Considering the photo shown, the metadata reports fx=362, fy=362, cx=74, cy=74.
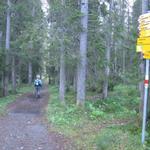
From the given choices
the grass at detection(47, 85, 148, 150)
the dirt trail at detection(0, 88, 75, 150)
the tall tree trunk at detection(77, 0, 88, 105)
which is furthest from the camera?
the tall tree trunk at detection(77, 0, 88, 105)

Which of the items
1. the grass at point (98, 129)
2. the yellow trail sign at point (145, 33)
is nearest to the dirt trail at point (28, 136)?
the grass at point (98, 129)

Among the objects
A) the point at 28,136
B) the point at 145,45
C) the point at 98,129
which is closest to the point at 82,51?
the point at 98,129

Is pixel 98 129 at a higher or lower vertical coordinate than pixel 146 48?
lower

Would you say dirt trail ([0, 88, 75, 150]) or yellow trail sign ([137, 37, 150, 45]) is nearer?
yellow trail sign ([137, 37, 150, 45])

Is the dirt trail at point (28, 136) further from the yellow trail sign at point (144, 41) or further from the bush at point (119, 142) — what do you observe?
the yellow trail sign at point (144, 41)

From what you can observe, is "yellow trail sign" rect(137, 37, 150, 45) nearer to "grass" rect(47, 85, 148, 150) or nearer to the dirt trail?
"grass" rect(47, 85, 148, 150)

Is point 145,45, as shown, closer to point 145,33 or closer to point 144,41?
point 144,41

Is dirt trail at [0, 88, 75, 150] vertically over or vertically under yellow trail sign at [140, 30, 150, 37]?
under

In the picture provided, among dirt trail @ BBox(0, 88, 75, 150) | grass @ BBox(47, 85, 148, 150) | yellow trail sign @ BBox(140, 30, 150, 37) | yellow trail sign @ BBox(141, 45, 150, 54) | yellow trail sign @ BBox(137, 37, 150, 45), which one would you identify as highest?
yellow trail sign @ BBox(140, 30, 150, 37)

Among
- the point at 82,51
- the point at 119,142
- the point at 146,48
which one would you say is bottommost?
the point at 119,142

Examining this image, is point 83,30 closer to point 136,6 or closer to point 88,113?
point 88,113

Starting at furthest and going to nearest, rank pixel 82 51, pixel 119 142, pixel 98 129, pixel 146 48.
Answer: pixel 82 51
pixel 98 129
pixel 119 142
pixel 146 48

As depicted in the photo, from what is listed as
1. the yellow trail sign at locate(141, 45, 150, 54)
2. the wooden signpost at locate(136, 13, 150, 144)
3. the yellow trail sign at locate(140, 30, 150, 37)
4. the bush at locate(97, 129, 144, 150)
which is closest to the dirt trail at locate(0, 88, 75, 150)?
the bush at locate(97, 129, 144, 150)

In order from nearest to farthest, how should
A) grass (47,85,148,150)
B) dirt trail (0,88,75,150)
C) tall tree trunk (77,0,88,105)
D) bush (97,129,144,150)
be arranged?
bush (97,129,144,150)
grass (47,85,148,150)
dirt trail (0,88,75,150)
tall tree trunk (77,0,88,105)
